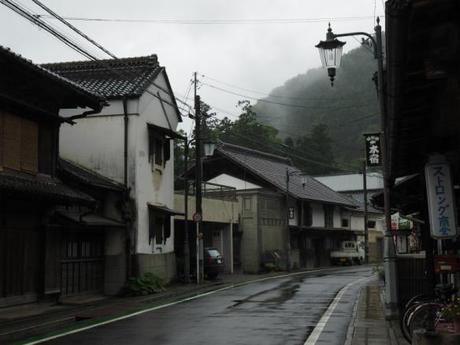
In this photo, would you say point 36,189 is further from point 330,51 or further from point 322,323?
point 330,51

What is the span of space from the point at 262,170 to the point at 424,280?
3399cm

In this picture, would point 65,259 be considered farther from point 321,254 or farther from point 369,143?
point 321,254

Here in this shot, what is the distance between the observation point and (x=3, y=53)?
13961 mm

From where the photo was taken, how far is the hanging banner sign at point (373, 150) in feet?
56.6

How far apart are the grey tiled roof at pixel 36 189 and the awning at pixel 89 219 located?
4.83 ft

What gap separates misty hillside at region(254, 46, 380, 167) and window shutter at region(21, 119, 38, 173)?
155 feet

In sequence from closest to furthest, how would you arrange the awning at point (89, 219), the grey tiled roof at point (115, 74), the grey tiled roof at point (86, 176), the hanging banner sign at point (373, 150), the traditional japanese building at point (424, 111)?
the traditional japanese building at point (424, 111) → the hanging banner sign at point (373, 150) → the awning at point (89, 219) → the grey tiled roof at point (86, 176) → the grey tiled roof at point (115, 74)

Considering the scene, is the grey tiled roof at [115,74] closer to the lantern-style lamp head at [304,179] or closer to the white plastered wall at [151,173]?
the white plastered wall at [151,173]

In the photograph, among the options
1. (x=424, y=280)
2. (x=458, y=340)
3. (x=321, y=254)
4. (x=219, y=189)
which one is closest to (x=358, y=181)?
(x=321, y=254)

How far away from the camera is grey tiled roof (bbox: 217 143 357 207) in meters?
45.2

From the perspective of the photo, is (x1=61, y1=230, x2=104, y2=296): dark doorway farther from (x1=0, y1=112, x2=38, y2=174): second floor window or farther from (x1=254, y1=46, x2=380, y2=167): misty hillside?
(x1=254, y1=46, x2=380, y2=167): misty hillside

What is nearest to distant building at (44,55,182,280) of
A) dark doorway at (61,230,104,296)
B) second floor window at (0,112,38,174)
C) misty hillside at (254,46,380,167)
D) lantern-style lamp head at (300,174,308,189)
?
dark doorway at (61,230,104,296)

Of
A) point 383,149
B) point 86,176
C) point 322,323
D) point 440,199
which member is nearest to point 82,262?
point 86,176

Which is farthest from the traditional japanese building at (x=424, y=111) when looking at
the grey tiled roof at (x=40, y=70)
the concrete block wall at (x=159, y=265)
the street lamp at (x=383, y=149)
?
the concrete block wall at (x=159, y=265)
